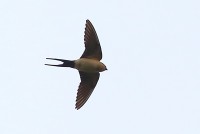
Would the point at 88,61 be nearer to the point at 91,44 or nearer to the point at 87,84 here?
the point at 91,44

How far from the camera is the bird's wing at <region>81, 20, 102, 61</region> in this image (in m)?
9.69

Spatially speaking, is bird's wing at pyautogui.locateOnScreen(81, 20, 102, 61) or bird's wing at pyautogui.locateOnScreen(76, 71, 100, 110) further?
bird's wing at pyautogui.locateOnScreen(76, 71, 100, 110)

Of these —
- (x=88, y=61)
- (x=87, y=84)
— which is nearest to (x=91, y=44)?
(x=88, y=61)

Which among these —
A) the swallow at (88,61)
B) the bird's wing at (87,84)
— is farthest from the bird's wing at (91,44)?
the bird's wing at (87,84)

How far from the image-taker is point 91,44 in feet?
32.2

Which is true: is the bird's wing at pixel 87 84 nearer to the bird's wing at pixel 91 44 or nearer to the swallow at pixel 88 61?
the swallow at pixel 88 61

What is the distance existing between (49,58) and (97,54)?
2.58ft

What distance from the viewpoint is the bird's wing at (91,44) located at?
31.8 ft

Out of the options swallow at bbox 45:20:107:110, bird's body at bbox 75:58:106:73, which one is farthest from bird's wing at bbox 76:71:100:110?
bird's body at bbox 75:58:106:73

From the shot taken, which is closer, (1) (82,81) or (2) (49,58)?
(2) (49,58)

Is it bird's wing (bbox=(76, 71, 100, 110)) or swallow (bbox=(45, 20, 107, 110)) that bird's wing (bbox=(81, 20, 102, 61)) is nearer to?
swallow (bbox=(45, 20, 107, 110))

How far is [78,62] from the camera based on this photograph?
32.1 feet

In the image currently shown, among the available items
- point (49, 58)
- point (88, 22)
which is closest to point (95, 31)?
point (88, 22)

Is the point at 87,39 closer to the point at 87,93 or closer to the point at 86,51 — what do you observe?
the point at 86,51
